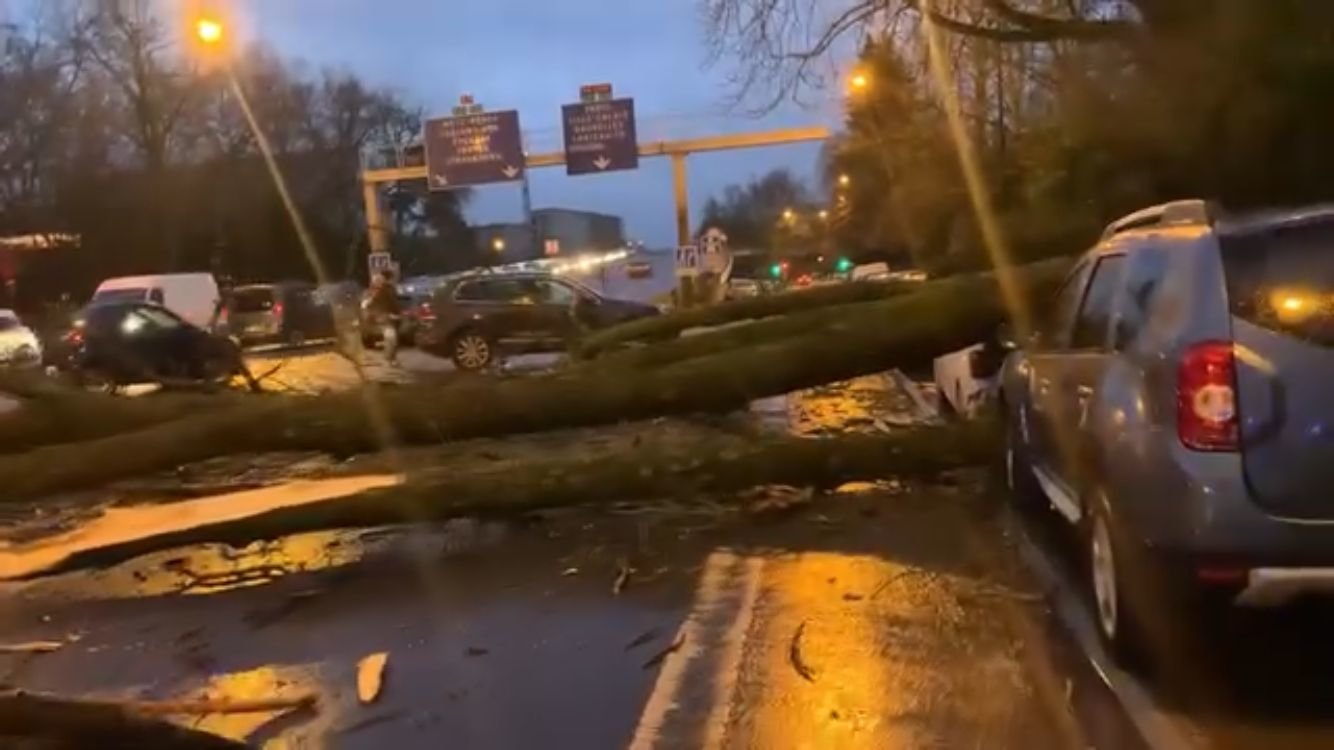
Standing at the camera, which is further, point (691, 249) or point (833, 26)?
point (691, 249)

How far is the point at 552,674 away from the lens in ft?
21.6

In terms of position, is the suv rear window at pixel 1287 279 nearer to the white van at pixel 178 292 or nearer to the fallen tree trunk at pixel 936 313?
the fallen tree trunk at pixel 936 313

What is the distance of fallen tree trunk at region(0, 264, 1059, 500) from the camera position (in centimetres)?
1030

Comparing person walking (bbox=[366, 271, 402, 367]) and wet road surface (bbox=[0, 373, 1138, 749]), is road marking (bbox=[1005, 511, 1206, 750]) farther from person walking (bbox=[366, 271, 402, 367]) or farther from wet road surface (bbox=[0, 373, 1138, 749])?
person walking (bbox=[366, 271, 402, 367])

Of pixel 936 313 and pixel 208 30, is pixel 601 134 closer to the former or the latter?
pixel 208 30

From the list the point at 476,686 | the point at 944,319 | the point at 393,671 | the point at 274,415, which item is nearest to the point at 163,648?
the point at 393,671

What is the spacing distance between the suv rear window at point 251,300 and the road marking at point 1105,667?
32.0 meters

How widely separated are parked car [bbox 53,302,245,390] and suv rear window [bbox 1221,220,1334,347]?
1944 centimetres

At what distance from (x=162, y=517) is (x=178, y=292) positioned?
2776cm

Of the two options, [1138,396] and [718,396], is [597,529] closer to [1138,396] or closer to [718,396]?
[718,396]

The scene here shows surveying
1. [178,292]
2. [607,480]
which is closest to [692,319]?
[607,480]

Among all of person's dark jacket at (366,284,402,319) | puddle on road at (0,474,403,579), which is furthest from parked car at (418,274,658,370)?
puddle on road at (0,474,403,579)

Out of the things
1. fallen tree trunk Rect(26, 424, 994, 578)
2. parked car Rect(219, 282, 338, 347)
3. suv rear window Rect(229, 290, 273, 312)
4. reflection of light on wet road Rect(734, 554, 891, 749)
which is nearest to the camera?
reflection of light on wet road Rect(734, 554, 891, 749)

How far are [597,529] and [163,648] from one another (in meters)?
3.06
